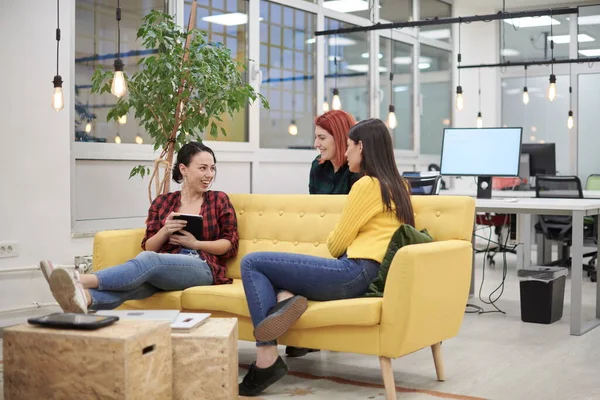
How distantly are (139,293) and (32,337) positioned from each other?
3.20 ft

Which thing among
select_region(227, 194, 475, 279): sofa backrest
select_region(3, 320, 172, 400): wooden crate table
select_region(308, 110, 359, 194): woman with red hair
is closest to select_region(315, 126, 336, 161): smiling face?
select_region(308, 110, 359, 194): woman with red hair

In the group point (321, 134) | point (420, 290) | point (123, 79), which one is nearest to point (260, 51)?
point (123, 79)

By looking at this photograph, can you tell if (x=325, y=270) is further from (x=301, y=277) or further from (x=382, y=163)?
(x=382, y=163)

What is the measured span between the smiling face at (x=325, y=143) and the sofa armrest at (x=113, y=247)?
1066 mm

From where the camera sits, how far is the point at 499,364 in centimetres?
391

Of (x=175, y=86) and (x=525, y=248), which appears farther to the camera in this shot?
(x=525, y=248)

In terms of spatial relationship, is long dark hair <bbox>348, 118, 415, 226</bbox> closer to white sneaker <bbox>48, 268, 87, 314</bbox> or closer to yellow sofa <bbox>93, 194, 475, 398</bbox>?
yellow sofa <bbox>93, 194, 475, 398</bbox>

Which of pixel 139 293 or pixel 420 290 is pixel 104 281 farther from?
pixel 420 290

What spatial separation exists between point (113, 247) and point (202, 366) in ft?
4.20

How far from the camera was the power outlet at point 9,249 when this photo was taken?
4.75 meters

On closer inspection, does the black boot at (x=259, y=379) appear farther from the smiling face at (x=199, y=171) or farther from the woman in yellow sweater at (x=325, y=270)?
the smiling face at (x=199, y=171)

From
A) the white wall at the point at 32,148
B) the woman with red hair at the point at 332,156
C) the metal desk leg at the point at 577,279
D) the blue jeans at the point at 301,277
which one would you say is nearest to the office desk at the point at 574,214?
the metal desk leg at the point at 577,279

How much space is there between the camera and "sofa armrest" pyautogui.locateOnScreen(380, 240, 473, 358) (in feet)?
10.2

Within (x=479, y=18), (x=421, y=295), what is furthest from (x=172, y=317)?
(x=479, y=18)
